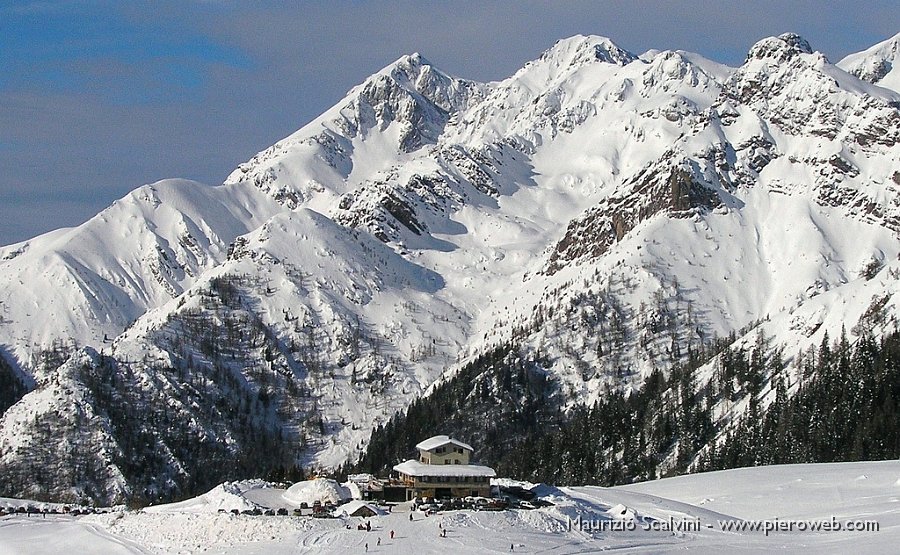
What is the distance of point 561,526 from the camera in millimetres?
92438

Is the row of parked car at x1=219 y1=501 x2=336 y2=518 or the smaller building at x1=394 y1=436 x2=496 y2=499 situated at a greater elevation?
the smaller building at x1=394 y1=436 x2=496 y2=499

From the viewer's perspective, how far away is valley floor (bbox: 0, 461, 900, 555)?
278ft

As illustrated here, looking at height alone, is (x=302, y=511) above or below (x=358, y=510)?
above

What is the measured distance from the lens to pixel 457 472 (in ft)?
356

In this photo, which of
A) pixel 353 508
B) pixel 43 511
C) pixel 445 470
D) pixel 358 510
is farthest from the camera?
pixel 43 511

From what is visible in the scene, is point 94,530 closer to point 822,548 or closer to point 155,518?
point 155,518

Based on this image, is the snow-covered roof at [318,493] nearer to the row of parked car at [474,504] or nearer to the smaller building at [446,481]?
the smaller building at [446,481]

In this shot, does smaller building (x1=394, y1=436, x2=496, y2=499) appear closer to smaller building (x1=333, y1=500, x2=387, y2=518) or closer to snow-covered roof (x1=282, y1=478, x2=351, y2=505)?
snow-covered roof (x1=282, y1=478, x2=351, y2=505)

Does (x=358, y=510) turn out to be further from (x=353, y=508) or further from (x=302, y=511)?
(x=302, y=511)

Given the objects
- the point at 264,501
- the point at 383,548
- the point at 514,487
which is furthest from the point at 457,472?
the point at 383,548

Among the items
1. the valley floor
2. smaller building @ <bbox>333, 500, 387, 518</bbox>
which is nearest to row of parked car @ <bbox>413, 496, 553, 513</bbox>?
the valley floor

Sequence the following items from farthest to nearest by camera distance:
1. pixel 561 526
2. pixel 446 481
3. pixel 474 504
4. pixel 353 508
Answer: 1. pixel 446 481
2. pixel 474 504
3. pixel 353 508
4. pixel 561 526

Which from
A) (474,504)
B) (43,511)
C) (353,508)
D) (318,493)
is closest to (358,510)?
(353,508)

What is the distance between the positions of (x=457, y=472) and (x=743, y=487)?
93.9ft
